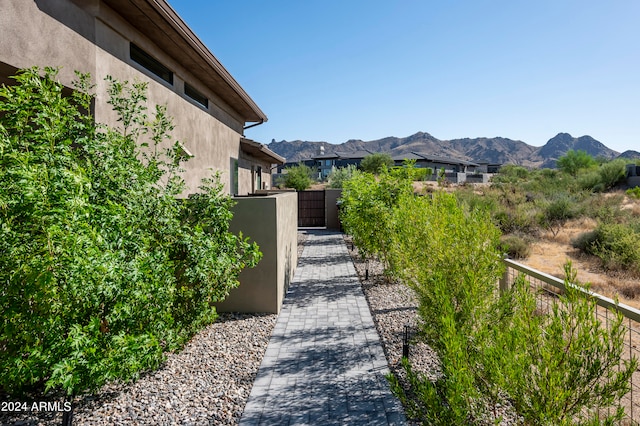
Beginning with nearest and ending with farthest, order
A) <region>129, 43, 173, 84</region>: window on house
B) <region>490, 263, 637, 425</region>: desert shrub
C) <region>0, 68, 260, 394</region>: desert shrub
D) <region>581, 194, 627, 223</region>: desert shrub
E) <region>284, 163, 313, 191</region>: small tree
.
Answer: <region>490, 263, 637, 425</region>: desert shrub, <region>0, 68, 260, 394</region>: desert shrub, <region>129, 43, 173, 84</region>: window on house, <region>581, 194, 627, 223</region>: desert shrub, <region>284, 163, 313, 191</region>: small tree

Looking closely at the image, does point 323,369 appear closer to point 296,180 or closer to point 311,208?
point 311,208

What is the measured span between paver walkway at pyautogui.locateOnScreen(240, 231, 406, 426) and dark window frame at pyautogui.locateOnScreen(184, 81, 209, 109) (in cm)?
570

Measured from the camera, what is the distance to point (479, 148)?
162250 mm

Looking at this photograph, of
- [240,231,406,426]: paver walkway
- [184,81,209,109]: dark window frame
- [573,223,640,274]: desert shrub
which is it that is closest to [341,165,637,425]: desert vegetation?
[240,231,406,426]: paver walkway

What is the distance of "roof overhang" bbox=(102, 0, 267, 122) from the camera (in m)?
6.14

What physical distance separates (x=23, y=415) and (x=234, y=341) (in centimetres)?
271

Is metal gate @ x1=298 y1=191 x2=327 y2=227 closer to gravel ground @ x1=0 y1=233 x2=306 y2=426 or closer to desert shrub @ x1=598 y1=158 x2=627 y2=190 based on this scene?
gravel ground @ x1=0 y1=233 x2=306 y2=426

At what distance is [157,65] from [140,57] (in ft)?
2.24

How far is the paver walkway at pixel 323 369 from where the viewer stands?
13.0 feet

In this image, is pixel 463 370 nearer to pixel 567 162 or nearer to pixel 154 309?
pixel 154 309

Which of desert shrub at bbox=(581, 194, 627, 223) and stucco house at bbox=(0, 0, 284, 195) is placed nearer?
stucco house at bbox=(0, 0, 284, 195)

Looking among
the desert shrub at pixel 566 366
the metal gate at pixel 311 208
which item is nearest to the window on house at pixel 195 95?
the desert shrub at pixel 566 366

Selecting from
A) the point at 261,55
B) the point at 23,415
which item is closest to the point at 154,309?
the point at 23,415

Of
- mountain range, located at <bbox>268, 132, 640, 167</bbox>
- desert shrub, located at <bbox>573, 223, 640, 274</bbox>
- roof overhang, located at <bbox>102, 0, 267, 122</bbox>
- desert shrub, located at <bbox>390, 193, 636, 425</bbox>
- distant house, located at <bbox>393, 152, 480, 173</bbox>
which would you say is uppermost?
mountain range, located at <bbox>268, 132, 640, 167</bbox>
